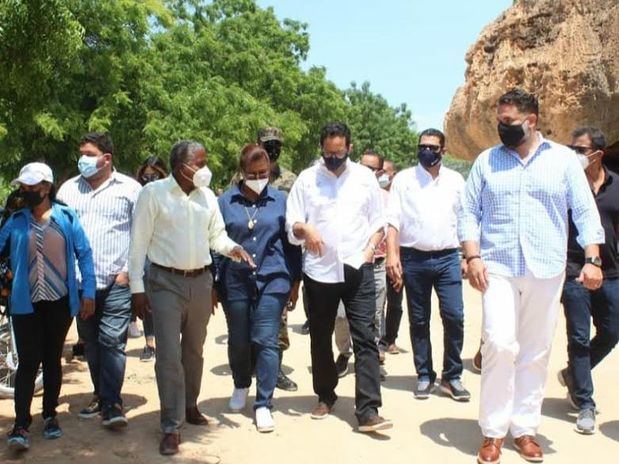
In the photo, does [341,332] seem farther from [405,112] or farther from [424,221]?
[405,112]

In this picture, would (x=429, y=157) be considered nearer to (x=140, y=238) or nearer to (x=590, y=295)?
(x=590, y=295)

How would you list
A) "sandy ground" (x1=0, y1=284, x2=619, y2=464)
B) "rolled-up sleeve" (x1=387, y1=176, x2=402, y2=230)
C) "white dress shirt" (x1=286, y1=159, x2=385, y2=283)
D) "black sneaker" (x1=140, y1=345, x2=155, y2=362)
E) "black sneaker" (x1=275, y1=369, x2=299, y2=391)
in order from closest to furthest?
"sandy ground" (x1=0, y1=284, x2=619, y2=464) → "white dress shirt" (x1=286, y1=159, x2=385, y2=283) → "rolled-up sleeve" (x1=387, y1=176, x2=402, y2=230) → "black sneaker" (x1=275, y1=369, x2=299, y2=391) → "black sneaker" (x1=140, y1=345, x2=155, y2=362)

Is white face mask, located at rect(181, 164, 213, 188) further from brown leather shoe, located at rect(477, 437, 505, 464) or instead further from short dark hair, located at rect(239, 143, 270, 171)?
brown leather shoe, located at rect(477, 437, 505, 464)

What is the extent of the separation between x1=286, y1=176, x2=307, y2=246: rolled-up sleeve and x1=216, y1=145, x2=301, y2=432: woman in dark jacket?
0.45 feet

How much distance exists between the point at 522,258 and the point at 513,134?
77 cm

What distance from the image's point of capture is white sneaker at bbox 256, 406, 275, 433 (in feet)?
16.6

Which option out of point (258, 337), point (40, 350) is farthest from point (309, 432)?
point (40, 350)

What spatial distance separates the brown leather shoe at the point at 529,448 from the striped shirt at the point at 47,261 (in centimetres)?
308

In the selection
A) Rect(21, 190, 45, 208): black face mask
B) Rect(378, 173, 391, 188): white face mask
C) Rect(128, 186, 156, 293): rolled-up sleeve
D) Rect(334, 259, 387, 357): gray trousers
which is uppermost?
Rect(378, 173, 391, 188): white face mask

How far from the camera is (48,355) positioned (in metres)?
4.91

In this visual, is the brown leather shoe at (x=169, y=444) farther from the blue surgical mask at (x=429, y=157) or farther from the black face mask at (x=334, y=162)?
the blue surgical mask at (x=429, y=157)

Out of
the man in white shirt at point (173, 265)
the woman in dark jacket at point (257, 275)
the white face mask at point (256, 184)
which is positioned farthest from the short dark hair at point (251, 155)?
the man in white shirt at point (173, 265)

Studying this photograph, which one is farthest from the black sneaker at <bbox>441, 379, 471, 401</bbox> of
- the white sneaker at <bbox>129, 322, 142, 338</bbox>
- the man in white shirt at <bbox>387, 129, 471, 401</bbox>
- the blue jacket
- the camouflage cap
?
the white sneaker at <bbox>129, 322, 142, 338</bbox>

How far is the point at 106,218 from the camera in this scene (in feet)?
17.4
